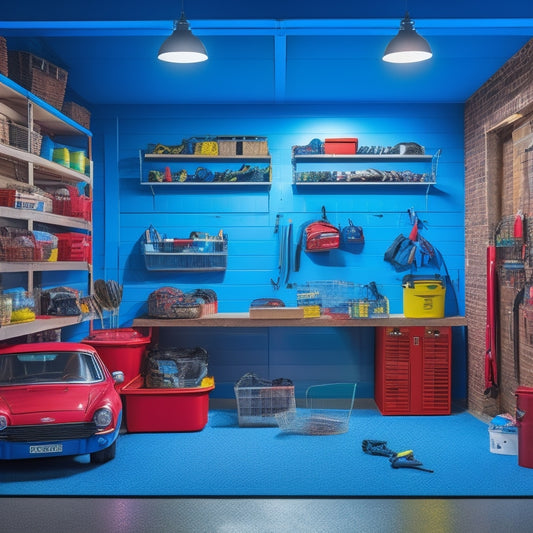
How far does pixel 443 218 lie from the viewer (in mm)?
8461

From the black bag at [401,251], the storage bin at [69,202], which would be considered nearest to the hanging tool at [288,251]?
the black bag at [401,251]

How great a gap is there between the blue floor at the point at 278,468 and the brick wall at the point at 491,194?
78 cm

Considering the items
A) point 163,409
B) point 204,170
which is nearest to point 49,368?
point 163,409

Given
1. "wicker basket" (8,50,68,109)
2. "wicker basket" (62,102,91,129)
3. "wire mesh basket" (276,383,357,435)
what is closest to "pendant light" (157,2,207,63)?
"wicker basket" (8,50,68,109)

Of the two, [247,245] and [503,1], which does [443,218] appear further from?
[503,1]

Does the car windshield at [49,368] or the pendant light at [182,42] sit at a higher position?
the pendant light at [182,42]

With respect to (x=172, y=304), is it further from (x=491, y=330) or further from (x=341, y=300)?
(x=491, y=330)

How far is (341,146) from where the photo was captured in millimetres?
8266

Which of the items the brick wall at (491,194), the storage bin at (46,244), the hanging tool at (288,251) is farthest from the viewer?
the hanging tool at (288,251)

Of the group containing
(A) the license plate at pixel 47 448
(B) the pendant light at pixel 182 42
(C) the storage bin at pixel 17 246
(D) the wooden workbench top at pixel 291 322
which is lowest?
(A) the license plate at pixel 47 448

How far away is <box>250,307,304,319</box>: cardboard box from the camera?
25.2ft

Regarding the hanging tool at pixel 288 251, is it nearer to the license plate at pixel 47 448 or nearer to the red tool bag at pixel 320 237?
the red tool bag at pixel 320 237

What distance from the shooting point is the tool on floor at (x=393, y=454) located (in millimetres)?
5766

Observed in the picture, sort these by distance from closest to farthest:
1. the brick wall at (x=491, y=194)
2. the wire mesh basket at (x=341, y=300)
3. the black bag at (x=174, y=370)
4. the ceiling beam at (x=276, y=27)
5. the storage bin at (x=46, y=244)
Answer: the ceiling beam at (x=276, y=27), the storage bin at (x=46, y=244), the brick wall at (x=491, y=194), the black bag at (x=174, y=370), the wire mesh basket at (x=341, y=300)
